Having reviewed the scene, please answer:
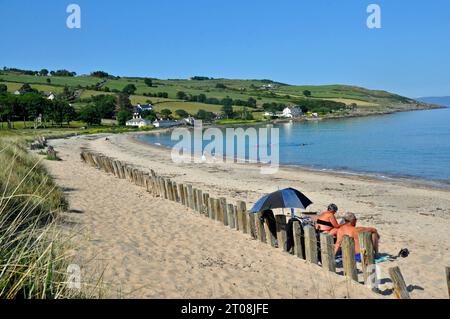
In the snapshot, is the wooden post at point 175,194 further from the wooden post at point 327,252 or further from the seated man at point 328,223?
the wooden post at point 327,252

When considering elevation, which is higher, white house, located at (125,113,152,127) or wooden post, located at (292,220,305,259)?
white house, located at (125,113,152,127)

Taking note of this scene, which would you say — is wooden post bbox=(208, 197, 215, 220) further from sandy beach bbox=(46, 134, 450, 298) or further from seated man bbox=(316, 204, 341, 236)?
seated man bbox=(316, 204, 341, 236)

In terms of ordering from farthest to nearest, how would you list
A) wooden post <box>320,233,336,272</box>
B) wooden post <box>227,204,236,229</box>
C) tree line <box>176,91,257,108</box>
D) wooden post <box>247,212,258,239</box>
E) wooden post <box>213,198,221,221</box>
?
1. tree line <box>176,91,257,108</box>
2. wooden post <box>213,198,221,221</box>
3. wooden post <box>227,204,236,229</box>
4. wooden post <box>247,212,258,239</box>
5. wooden post <box>320,233,336,272</box>

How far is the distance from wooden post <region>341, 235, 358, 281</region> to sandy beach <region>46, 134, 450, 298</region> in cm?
23

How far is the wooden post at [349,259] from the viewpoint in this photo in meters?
8.30

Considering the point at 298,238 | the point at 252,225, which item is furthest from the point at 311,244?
the point at 252,225

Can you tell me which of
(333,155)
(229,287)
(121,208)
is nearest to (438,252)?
(229,287)

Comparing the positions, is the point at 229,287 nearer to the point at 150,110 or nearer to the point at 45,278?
the point at 45,278

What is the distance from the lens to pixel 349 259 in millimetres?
8375

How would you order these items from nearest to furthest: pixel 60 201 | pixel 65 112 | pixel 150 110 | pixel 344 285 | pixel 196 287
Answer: pixel 196 287 < pixel 344 285 < pixel 60 201 < pixel 65 112 < pixel 150 110

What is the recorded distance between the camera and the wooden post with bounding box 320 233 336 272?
8758 millimetres

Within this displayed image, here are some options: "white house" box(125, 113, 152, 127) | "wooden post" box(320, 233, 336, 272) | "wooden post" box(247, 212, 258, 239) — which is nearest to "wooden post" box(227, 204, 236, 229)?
"wooden post" box(247, 212, 258, 239)
